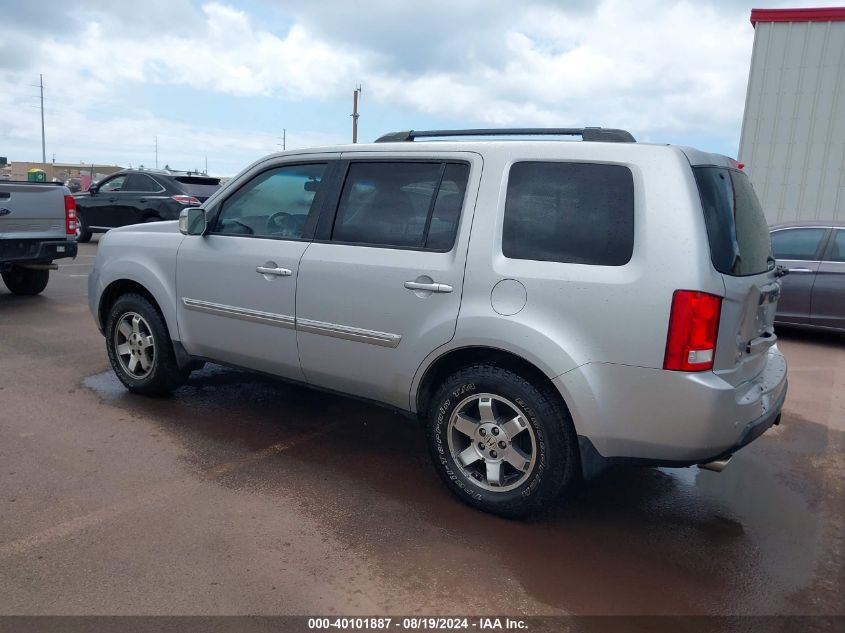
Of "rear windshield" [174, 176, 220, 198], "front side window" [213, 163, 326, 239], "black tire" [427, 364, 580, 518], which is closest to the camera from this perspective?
"black tire" [427, 364, 580, 518]

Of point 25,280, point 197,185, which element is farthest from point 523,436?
point 197,185

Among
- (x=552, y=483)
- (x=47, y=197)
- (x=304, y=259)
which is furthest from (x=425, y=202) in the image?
(x=47, y=197)

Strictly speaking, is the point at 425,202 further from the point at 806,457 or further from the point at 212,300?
the point at 806,457

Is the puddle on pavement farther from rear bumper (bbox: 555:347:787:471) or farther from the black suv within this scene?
the black suv

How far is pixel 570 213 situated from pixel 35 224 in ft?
24.4

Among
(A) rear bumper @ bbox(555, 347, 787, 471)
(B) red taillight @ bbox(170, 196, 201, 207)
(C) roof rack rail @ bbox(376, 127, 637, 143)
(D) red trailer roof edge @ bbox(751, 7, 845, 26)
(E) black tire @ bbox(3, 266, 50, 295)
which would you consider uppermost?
(D) red trailer roof edge @ bbox(751, 7, 845, 26)

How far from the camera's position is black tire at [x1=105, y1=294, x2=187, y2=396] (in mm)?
4957

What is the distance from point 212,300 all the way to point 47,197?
530cm

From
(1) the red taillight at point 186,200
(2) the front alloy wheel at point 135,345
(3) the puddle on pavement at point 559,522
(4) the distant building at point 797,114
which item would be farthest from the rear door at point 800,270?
(1) the red taillight at point 186,200

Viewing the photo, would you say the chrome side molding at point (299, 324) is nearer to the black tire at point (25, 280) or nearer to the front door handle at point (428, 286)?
the front door handle at point (428, 286)

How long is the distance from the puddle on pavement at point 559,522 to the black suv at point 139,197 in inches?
399

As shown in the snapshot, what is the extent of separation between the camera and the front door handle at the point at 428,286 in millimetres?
3533

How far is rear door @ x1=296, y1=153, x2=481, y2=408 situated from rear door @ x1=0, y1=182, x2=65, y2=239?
19.1 ft

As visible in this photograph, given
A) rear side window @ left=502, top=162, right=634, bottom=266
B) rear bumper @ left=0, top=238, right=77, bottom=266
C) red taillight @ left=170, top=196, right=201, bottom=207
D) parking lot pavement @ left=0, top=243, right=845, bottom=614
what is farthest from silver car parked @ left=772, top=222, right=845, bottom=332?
red taillight @ left=170, top=196, right=201, bottom=207
